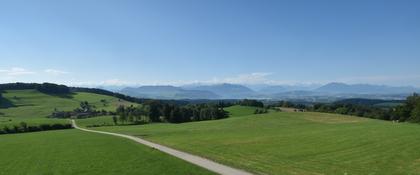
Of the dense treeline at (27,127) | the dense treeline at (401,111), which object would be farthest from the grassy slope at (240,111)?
the dense treeline at (27,127)

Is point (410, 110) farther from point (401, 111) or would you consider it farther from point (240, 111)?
point (240, 111)

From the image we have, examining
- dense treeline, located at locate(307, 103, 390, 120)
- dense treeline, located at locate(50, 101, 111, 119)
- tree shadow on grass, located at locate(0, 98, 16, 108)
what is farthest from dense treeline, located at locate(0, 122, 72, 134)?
dense treeline, located at locate(307, 103, 390, 120)

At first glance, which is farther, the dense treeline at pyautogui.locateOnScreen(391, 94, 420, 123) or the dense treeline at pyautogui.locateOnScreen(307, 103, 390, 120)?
the dense treeline at pyautogui.locateOnScreen(307, 103, 390, 120)

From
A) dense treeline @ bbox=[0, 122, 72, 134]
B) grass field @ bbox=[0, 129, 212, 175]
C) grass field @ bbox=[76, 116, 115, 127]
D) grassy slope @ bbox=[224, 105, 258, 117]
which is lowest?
dense treeline @ bbox=[0, 122, 72, 134]

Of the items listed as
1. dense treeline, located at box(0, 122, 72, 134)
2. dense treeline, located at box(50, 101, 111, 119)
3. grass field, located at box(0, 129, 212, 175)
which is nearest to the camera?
grass field, located at box(0, 129, 212, 175)

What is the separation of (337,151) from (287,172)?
10.3 meters

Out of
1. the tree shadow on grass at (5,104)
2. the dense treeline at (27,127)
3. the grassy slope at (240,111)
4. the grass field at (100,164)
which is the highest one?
the tree shadow on grass at (5,104)

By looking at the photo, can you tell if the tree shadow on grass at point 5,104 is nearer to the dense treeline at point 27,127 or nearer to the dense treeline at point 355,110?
the dense treeline at point 27,127

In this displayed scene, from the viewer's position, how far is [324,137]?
45.0 meters

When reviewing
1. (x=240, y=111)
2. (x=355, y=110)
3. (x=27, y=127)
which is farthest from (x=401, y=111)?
(x=27, y=127)

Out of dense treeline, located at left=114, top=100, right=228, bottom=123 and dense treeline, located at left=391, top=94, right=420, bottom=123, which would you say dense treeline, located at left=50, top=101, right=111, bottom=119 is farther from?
dense treeline, located at left=391, top=94, right=420, bottom=123

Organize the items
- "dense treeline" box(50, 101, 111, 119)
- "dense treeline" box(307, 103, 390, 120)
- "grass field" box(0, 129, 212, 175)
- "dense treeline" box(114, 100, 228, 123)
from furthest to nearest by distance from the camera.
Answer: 1. "dense treeline" box(50, 101, 111, 119)
2. "dense treeline" box(114, 100, 228, 123)
3. "dense treeline" box(307, 103, 390, 120)
4. "grass field" box(0, 129, 212, 175)

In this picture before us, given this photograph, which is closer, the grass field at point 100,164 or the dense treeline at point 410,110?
the grass field at point 100,164

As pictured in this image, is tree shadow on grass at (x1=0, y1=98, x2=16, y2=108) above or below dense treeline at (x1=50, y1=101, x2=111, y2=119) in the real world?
above
